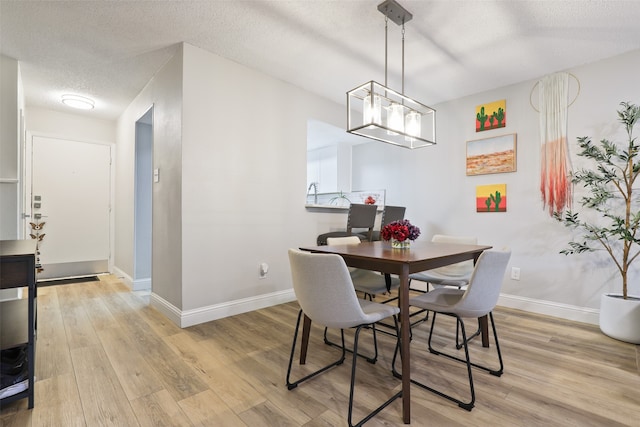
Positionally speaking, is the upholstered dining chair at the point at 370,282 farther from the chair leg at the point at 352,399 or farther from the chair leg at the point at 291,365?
the chair leg at the point at 352,399

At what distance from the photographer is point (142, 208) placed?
390 centimetres

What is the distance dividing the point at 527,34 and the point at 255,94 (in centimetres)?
241

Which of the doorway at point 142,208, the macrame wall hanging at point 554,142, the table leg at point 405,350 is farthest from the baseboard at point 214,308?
the macrame wall hanging at point 554,142

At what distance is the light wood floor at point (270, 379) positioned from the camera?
1420 millimetres

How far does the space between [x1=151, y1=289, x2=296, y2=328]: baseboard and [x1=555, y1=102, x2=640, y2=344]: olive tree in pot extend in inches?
112

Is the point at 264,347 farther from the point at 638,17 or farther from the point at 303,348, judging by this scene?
the point at 638,17

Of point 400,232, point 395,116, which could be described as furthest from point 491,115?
point 400,232

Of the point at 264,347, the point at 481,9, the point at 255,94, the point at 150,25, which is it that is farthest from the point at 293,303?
the point at 481,9

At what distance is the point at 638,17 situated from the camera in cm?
218

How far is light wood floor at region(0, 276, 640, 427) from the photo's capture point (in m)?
1.42

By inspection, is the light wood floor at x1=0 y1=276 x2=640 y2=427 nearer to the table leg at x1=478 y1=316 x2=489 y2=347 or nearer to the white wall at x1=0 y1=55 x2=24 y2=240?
the table leg at x1=478 y1=316 x2=489 y2=347

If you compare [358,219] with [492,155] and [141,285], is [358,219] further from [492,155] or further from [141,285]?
[141,285]

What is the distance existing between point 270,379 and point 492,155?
10.7 ft

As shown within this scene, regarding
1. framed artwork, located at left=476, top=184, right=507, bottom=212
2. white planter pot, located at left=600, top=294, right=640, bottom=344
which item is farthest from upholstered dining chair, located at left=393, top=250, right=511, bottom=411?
framed artwork, located at left=476, top=184, right=507, bottom=212
